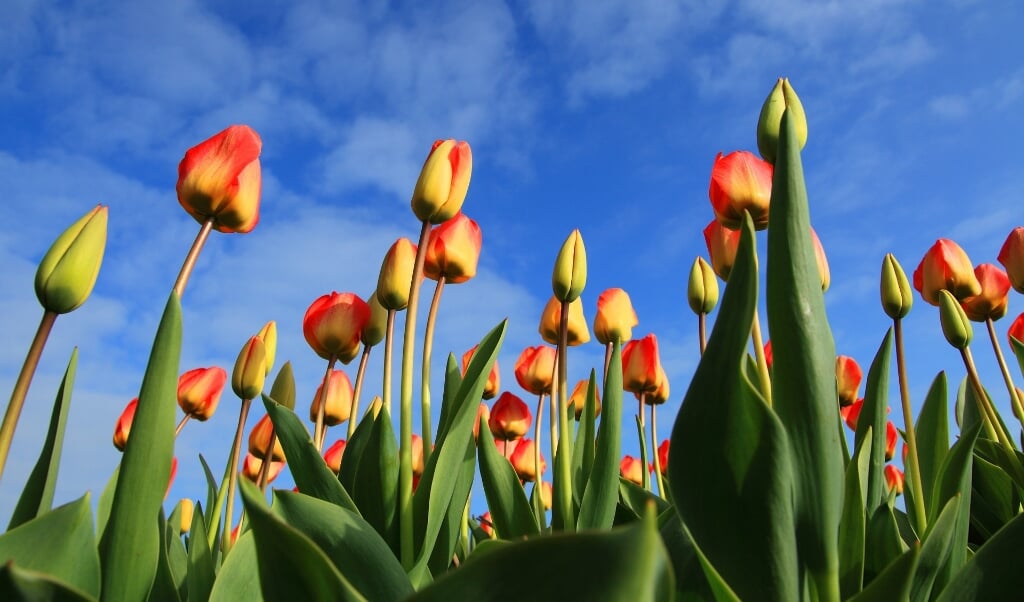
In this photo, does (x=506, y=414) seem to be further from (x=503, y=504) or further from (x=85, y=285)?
(x=85, y=285)

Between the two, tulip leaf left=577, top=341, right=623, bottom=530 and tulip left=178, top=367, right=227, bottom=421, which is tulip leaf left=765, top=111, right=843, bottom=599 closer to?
tulip leaf left=577, top=341, right=623, bottom=530

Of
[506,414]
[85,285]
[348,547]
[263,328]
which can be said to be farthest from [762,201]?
[506,414]

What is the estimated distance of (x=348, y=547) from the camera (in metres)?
0.68

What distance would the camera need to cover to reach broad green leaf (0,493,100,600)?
0.64 metres

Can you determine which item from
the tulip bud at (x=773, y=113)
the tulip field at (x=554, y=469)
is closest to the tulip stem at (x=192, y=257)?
the tulip field at (x=554, y=469)

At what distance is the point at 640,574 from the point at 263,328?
1.53m

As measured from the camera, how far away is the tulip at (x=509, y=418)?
2.50 meters

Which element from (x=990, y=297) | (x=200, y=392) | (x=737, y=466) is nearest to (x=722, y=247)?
(x=737, y=466)

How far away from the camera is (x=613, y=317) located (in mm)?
2111

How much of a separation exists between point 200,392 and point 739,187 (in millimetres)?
1461

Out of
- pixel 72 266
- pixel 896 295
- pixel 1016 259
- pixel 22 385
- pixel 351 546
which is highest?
pixel 1016 259

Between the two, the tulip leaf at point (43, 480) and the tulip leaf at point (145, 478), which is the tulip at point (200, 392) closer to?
the tulip leaf at point (43, 480)

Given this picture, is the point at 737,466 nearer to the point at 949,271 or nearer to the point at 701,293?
the point at 701,293

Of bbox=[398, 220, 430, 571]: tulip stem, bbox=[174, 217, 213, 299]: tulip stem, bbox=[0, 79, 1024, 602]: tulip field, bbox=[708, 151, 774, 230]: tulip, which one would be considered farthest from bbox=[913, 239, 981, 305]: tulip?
bbox=[174, 217, 213, 299]: tulip stem
